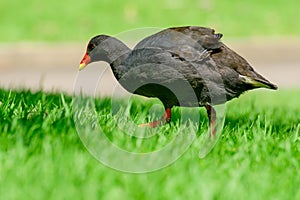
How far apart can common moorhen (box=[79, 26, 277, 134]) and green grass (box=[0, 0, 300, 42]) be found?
10922 millimetres

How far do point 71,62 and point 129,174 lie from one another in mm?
12405

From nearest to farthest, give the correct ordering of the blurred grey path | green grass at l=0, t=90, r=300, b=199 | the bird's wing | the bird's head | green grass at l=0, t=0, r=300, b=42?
green grass at l=0, t=90, r=300, b=199 < the bird's wing < the bird's head < the blurred grey path < green grass at l=0, t=0, r=300, b=42

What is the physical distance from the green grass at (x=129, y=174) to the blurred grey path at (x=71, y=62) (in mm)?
9040

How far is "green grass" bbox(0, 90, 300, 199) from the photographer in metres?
3.65

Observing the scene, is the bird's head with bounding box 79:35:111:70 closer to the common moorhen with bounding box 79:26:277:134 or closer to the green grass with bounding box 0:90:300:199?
the common moorhen with bounding box 79:26:277:134

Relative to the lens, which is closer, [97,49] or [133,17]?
[97,49]

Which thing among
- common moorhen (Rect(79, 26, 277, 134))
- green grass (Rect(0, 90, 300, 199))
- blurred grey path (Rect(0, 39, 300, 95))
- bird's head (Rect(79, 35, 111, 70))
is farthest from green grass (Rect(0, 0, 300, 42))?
green grass (Rect(0, 90, 300, 199))

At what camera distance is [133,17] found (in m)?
18.0

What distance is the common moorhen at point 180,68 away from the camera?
5703mm

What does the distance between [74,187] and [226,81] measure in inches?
107

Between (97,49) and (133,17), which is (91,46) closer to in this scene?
(97,49)

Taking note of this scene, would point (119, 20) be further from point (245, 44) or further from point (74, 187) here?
point (74, 187)

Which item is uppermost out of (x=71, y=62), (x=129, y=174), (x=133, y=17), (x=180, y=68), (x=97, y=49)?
(x=133, y=17)

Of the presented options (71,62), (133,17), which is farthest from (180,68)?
(133,17)
